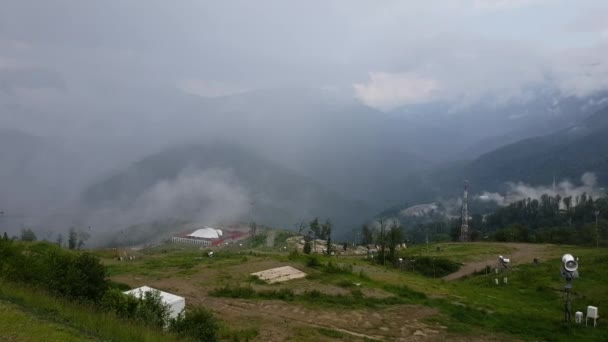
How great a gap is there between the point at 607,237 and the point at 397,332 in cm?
7759

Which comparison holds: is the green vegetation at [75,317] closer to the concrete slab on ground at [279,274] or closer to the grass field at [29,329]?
the grass field at [29,329]

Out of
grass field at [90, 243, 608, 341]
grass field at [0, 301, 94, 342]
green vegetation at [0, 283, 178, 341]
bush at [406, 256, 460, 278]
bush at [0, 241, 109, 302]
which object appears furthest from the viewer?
bush at [406, 256, 460, 278]

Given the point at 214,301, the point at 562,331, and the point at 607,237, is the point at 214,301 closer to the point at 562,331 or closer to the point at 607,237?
the point at 562,331

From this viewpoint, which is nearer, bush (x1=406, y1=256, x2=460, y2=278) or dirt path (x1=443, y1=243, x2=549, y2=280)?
dirt path (x1=443, y1=243, x2=549, y2=280)

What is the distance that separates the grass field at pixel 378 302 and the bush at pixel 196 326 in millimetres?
3100

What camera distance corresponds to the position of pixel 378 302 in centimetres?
2359

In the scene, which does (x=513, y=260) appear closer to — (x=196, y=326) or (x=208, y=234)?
(x=196, y=326)

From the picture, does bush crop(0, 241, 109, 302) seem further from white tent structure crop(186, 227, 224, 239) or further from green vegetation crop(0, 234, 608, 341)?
white tent structure crop(186, 227, 224, 239)

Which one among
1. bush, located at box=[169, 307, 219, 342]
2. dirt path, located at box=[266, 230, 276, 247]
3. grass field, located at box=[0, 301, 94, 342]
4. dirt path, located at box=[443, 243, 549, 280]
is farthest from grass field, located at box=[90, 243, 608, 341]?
dirt path, located at box=[266, 230, 276, 247]

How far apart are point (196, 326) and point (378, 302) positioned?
41.8ft

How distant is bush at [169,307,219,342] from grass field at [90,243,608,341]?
3100mm

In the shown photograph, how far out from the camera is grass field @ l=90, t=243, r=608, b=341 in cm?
1870

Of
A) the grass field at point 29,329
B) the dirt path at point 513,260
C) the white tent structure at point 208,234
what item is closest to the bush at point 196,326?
the grass field at point 29,329

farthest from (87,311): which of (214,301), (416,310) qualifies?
(416,310)
